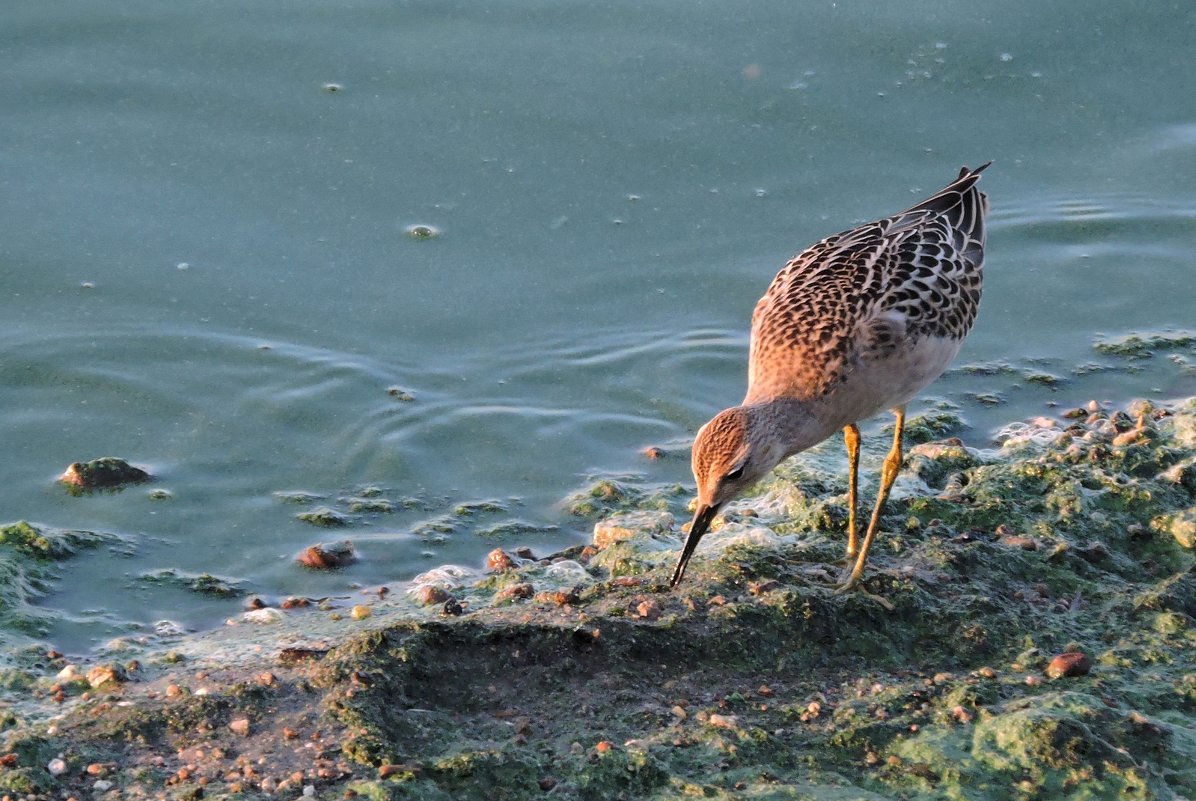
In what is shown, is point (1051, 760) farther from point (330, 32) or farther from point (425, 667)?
point (330, 32)

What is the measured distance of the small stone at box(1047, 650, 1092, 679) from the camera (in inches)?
202

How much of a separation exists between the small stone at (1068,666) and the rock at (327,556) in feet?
9.77

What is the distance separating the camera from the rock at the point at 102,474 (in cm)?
674

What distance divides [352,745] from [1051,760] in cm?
212

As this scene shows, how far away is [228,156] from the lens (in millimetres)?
8781

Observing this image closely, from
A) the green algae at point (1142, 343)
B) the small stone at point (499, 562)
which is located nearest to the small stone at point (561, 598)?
the small stone at point (499, 562)

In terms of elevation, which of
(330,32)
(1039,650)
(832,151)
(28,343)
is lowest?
(1039,650)

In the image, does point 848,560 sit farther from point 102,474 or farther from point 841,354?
point 102,474

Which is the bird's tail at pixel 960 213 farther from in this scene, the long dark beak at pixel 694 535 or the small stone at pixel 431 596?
the small stone at pixel 431 596

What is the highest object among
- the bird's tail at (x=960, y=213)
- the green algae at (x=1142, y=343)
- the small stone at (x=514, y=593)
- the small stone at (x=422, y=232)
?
the bird's tail at (x=960, y=213)

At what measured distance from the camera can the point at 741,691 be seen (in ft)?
16.3

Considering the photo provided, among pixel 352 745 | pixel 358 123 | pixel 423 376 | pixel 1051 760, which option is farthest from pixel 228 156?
pixel 1051 760

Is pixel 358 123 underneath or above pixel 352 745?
above

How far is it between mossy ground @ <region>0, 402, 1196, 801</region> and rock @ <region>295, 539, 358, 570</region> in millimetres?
607
